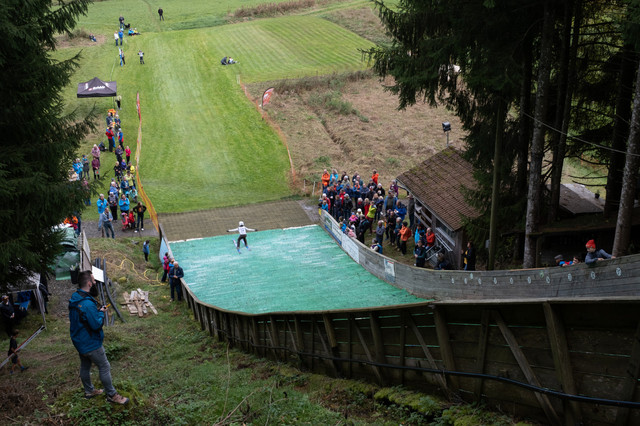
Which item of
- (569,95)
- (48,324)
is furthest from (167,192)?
(569,95)

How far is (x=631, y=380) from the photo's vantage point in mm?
5574

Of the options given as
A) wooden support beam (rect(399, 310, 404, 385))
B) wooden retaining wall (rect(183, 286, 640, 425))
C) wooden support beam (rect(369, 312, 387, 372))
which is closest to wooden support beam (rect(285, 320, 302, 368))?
wooden retaining wall (rect(183, 286, 640, 425))

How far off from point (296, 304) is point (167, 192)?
20774mm

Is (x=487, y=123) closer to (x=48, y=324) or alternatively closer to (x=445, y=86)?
(x=445, y=86)

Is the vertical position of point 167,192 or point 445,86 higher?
point 445,86

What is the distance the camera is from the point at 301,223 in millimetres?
33812

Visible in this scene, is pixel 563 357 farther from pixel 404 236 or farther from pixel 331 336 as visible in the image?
pixel 404 236

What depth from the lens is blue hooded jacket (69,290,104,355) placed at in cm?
837

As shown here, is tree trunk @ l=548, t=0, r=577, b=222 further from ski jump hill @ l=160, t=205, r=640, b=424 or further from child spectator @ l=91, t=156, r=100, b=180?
child spectator @ l=91, t=156, r=100, b=180

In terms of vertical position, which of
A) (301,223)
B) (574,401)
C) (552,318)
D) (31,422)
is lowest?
(301,223)

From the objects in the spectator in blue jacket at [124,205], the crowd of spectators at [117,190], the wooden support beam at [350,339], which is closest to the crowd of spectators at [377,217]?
the crowd of spectators at [117,190]

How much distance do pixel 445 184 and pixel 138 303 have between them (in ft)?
42.4

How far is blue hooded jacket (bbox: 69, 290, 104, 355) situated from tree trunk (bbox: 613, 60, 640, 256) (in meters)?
11.9

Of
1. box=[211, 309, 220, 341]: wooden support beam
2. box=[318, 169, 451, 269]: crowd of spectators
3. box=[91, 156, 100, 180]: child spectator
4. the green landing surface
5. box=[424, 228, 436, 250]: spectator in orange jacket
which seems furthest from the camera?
box=[91, 156, 100, 180]: child spectator
